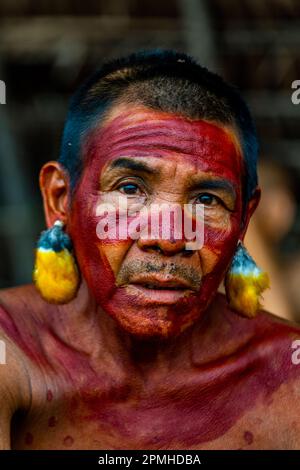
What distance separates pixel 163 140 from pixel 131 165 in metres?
0.14

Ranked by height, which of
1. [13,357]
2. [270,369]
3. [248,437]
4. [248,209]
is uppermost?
[248,209]

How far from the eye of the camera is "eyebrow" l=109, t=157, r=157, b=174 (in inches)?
127

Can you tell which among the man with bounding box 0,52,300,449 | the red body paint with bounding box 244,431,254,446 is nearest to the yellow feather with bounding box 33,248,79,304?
the man with bounding box 0,52,300,449

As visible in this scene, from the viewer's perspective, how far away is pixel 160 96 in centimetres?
330

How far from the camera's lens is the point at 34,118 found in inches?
366

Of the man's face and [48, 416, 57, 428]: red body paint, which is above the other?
the man's face

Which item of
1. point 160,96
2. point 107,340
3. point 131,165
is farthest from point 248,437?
point 160,96

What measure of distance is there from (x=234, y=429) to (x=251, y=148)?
3.37 ft

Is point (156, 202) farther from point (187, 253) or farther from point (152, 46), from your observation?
point (152, 46)

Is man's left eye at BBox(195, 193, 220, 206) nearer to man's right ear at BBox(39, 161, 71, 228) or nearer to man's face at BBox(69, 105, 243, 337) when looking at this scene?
man's face at BBox(69, 105, 243, 337)

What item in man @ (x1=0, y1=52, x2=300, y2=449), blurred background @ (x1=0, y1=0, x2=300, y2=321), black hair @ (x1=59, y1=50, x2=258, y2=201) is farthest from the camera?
blurred background @ (x1=0, y1=0, x2=300, y2=321)

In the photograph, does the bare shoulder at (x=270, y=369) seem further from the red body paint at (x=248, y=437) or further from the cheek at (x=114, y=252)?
the cheek at (x=114, y=252)

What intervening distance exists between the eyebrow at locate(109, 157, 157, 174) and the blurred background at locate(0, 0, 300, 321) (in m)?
4.65
